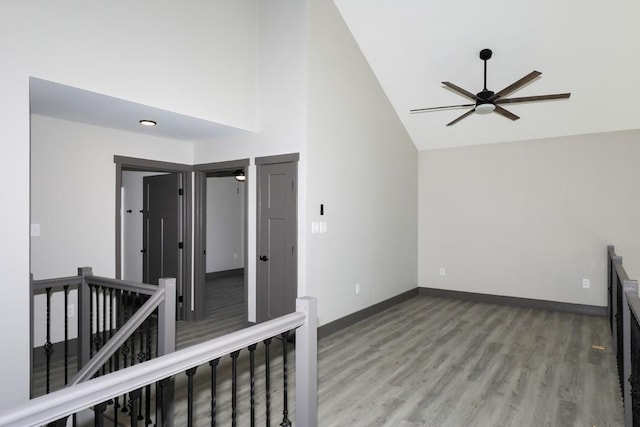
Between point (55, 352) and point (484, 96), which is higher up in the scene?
point (484, 96)

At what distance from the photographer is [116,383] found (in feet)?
3.92

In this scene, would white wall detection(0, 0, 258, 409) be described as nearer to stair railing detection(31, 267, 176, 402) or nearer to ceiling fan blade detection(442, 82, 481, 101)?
stair railing detection(31, 267, 176, 402)

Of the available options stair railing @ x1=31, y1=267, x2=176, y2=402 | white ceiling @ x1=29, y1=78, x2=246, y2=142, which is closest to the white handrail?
stair railing @ x1=31, y1=267, x2=176, y2=402

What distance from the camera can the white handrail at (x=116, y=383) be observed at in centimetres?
101

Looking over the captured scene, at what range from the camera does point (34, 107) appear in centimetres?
345

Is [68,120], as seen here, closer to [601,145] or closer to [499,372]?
[499,372]

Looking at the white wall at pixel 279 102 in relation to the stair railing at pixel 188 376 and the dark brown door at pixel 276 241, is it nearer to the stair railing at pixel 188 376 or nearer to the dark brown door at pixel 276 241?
the dark brown door at pixel 276 241

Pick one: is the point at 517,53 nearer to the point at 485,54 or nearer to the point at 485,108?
the point at 485,54

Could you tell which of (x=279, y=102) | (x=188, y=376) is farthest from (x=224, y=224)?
(x=188, y=376)

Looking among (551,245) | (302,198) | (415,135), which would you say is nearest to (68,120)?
(302,198)

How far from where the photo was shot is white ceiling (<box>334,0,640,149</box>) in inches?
157

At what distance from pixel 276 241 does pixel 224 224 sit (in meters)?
4.61

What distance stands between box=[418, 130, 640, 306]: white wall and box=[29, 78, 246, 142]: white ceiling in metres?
3.87

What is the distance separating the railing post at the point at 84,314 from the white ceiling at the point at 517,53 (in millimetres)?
4033
